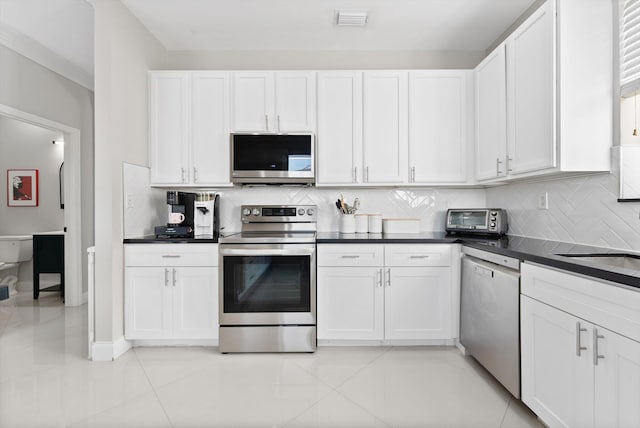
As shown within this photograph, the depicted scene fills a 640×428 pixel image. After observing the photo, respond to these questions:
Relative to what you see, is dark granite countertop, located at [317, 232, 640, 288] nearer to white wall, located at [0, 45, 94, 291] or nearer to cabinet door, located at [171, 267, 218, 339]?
cabinet door, located at [171, 267, 218, 339]

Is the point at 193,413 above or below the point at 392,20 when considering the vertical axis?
below

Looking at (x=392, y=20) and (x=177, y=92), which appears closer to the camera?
(x=392, y=20)

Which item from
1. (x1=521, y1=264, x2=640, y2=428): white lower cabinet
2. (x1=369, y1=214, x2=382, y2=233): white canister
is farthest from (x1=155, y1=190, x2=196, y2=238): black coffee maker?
(x1=521, y1=264, x2=640, y2=428): white lower cabinet

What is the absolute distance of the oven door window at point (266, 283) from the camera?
2.73 m

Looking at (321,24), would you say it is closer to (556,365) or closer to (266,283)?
(266,283)

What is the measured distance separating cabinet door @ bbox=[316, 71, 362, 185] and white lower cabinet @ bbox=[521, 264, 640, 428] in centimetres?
169

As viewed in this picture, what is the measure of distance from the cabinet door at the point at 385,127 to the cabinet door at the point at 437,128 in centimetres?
7

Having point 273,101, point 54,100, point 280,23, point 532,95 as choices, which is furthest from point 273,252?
point 54,100

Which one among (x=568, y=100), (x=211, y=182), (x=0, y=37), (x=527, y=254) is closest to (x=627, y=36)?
(x=568, y=100)

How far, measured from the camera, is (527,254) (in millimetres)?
1834

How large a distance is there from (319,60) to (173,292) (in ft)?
8.16

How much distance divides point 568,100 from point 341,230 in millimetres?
1917

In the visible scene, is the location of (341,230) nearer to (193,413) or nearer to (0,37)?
(193,413)

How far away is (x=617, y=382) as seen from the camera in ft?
4.19
